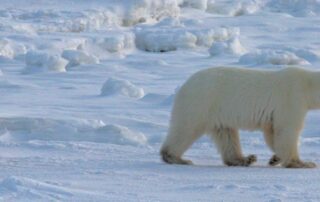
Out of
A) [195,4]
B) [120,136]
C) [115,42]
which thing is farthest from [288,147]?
[195,4]

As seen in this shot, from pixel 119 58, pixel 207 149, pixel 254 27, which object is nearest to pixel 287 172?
pixel 207 149

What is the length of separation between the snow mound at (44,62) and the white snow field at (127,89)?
24 mm

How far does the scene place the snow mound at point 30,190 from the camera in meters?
5.50

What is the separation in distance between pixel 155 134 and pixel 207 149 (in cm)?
118

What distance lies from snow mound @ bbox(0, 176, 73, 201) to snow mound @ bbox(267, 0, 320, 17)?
18529 mm

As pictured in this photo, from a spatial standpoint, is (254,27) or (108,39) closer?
(108,39)

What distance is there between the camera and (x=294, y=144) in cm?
782

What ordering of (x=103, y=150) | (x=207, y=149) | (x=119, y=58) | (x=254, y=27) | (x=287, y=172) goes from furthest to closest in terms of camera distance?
(x=254, y=27) → (x=119, y=58) → (x=207, y=149) → (x=103, y=150) → (x=287, y=172)

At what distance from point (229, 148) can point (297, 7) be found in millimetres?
16634

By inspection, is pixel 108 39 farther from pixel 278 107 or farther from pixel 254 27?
pixel 278 107

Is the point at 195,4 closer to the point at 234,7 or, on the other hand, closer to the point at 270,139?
the point at 234,7

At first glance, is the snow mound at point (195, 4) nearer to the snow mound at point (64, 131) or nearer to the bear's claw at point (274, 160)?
the snow mound at point (64, 131)

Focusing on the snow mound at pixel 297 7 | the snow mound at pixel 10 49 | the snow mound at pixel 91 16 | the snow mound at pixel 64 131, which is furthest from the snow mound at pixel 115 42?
the snow mound at pixel 64 131

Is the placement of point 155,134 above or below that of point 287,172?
below
